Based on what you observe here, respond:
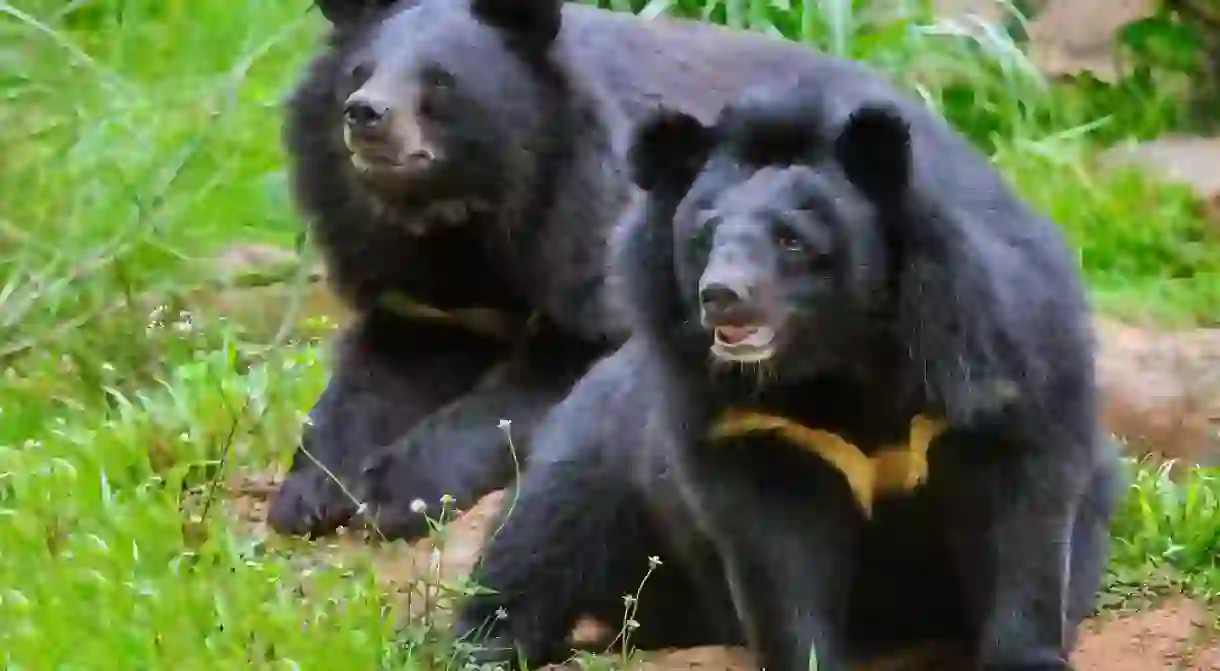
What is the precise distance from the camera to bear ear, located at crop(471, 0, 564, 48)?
202 inches

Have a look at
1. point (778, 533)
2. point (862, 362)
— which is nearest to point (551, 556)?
point (778, 533)

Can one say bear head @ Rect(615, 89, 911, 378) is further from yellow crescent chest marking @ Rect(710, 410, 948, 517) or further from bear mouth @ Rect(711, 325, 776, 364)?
yellow crescent chest marking @ Rect(710, 410, 948, 517)

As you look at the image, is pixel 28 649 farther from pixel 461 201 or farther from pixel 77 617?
pixel 461 201

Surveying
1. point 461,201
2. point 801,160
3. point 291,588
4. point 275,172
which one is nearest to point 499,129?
point 461,201

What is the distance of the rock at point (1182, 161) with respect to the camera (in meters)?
7.61

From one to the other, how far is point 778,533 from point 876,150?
66cm

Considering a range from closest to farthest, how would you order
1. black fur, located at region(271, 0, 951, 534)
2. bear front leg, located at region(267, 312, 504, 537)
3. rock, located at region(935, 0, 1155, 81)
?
black fur, located at region(271, 0, 951, 534)
bear front leg, located at region(267, 312, 504, 537)
rock, located at region(935, 0, 1155, 81)

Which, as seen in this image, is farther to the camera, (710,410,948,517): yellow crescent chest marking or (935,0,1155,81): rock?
(935,0,1155,81): rock

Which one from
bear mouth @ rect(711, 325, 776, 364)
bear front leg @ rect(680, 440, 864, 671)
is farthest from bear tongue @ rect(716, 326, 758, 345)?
bear front leg @ rect(680, 440, 864, 671)

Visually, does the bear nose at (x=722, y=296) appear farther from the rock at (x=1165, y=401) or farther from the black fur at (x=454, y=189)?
the rock at (x=1165, y=401)

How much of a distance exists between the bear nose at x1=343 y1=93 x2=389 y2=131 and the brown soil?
0.99m

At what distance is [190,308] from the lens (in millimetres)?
7348

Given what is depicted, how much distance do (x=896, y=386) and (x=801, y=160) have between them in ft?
1.35

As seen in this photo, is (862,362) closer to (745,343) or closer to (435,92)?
(745,343)
